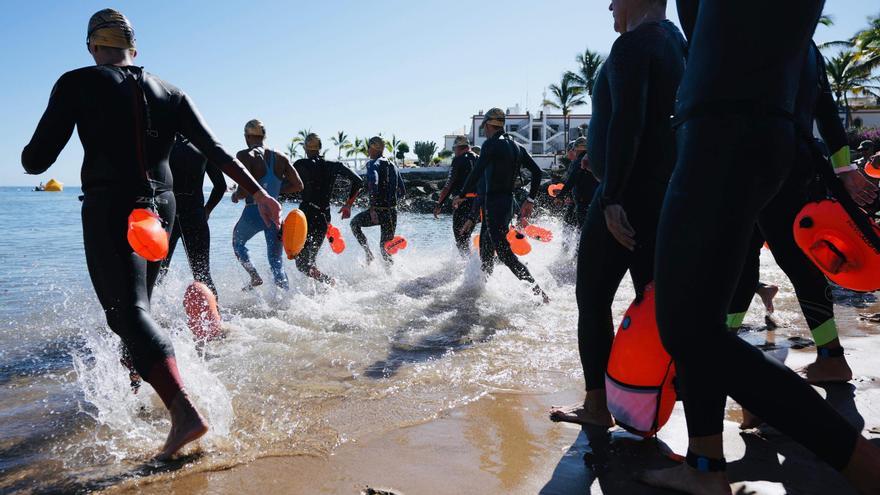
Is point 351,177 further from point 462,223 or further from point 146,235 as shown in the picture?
point 146,235

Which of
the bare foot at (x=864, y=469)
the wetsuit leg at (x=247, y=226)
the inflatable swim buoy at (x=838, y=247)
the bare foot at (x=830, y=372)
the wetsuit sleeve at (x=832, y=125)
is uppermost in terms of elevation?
the wetsuit sleeve at (x=832, y=125)

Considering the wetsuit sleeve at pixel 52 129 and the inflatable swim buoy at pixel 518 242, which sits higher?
the wetsuit sleeve at pixel 52 129

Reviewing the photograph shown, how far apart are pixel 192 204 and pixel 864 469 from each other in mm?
5099

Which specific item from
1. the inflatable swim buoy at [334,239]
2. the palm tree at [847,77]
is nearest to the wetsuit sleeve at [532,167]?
the inflatable swim buoy at [334,239]

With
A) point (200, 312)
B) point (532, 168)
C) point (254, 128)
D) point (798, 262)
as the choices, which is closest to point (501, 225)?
point (532, 168)

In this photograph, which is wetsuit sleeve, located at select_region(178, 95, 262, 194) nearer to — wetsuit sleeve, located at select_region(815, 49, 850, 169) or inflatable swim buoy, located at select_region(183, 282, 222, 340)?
inflatable swim buoy, located at select_region(183, 282, 222, 340)

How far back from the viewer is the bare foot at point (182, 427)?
2.53 metres

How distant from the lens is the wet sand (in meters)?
2.26

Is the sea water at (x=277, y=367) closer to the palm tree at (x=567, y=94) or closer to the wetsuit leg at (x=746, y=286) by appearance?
the wetsuit leg at (x=746, y=286)

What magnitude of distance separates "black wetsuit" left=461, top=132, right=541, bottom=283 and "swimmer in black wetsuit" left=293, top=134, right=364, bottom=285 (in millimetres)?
2097

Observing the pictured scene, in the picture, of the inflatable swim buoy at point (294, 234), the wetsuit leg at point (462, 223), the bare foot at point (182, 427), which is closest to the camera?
the bare foot at point (182, 427)

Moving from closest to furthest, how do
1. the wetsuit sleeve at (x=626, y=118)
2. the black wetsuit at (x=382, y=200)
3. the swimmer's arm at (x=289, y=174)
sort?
the wetsuit sleeve at (x=626, y=118)
the swimmer's arm at (x=289, y=174)
the black wetsuit at (x=382, y=200)

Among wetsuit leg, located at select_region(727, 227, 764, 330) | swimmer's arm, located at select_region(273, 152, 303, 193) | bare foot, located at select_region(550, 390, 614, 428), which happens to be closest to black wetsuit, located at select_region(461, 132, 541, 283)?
swimmer's arm, located at select_region(273, 152, 303, 193)

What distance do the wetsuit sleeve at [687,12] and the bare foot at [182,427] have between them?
2.54m
